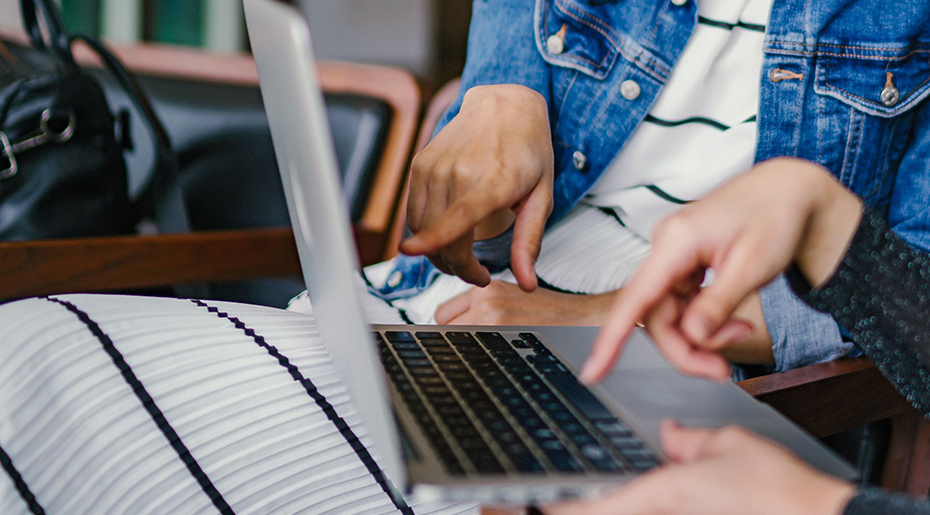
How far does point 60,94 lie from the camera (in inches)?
40.3

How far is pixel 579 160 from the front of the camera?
2.56ft

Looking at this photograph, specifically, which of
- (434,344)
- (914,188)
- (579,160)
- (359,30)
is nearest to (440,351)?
(434,344)

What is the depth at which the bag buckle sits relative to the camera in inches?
38.1

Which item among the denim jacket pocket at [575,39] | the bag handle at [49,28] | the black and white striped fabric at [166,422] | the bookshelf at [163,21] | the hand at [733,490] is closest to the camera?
the hand at [733,490]

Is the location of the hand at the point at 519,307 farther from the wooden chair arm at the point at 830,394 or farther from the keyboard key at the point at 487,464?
the keyboard key at the point at 487,464

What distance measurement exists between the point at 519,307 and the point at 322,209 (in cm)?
38

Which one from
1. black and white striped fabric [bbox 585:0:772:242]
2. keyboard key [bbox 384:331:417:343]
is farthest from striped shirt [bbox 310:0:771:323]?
keyboard key [bbox 384:331:417:343]

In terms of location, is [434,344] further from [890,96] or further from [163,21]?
[163,21]

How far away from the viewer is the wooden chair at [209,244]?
0.91 m

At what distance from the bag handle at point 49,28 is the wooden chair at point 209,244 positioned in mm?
346

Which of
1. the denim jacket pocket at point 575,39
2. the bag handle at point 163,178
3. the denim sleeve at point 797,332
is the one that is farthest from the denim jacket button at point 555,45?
the bag handle at point 163,178

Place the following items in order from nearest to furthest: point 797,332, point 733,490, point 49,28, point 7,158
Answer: point 733,490
point 797,332
point 7,158
point 49,28

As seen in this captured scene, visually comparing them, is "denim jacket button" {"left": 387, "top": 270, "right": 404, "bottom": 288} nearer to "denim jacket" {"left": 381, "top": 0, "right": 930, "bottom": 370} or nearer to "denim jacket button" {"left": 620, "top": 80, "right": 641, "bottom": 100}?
"denim jacket" {"left": 381, "top": 0, "right": 930, "bottom": 370}

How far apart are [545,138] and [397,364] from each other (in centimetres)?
31
